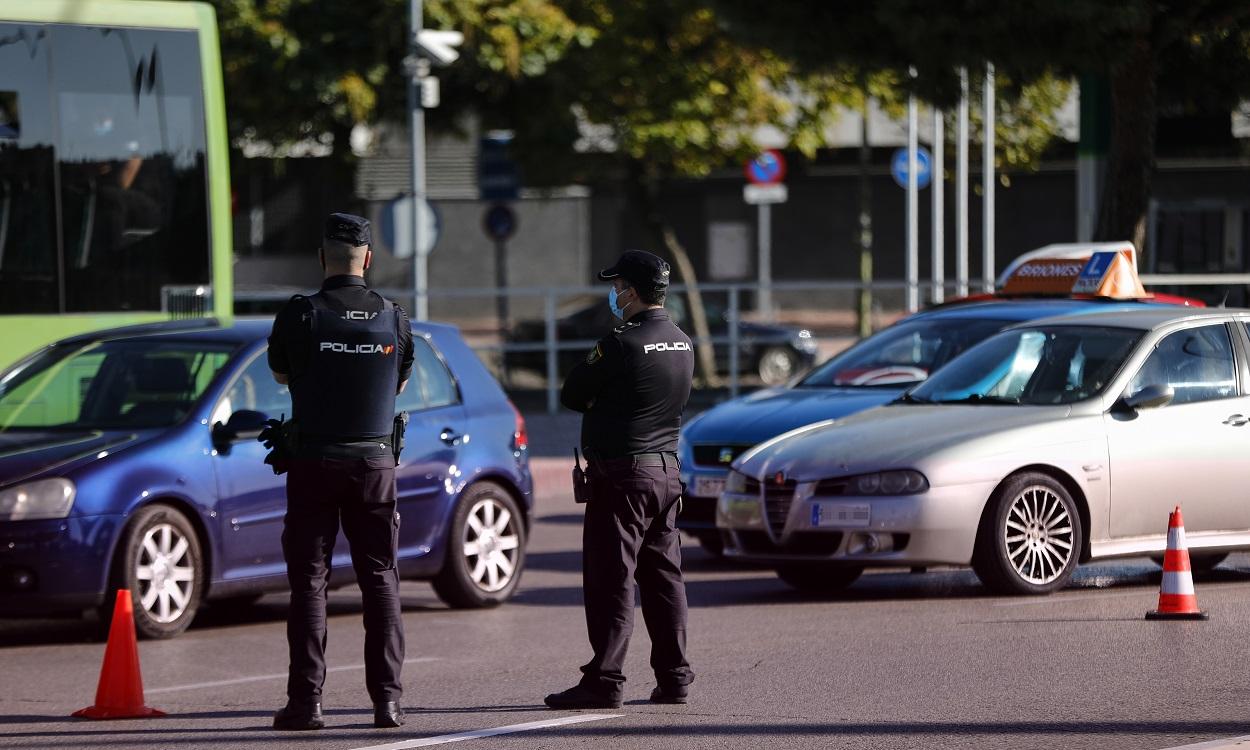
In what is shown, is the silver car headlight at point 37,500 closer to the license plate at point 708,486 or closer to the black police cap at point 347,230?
the black police cap at point 347,230

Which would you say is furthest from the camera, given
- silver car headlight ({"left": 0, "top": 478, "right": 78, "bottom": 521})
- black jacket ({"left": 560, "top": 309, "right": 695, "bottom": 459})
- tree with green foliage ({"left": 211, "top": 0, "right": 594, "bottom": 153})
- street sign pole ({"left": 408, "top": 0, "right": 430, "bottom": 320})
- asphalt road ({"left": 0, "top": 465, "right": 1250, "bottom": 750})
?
tree with green foliage ({"left": 211, "top": 0, "right": 594, "bottom": 153})

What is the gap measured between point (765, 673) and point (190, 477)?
301 cm

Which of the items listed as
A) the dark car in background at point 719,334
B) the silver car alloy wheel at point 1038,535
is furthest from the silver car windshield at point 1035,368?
the dark car in background at point 719,334

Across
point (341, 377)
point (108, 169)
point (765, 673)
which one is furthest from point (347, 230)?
point (108, 169)

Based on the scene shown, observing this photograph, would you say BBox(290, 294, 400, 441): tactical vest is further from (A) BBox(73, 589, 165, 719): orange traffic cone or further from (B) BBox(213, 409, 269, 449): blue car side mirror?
(B) BBox(213, 409, 269, 449): blue car side mirror

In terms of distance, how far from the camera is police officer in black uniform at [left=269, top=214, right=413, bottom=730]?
7.41 metres

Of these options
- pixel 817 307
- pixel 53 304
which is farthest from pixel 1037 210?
pixel 53 304

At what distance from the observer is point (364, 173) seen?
5016 centimetres

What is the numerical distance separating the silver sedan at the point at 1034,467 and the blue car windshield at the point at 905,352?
1683 mm

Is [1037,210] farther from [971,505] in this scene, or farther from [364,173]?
[971,505]

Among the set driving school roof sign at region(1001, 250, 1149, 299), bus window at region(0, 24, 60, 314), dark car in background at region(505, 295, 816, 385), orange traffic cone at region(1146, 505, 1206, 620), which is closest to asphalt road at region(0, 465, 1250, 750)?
orange traffic cone at region(1146, 505, 1206, 620)

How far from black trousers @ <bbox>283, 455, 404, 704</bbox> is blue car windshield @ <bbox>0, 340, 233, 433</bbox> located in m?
3.08

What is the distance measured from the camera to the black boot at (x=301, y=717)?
7.43m

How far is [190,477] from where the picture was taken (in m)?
10.1
